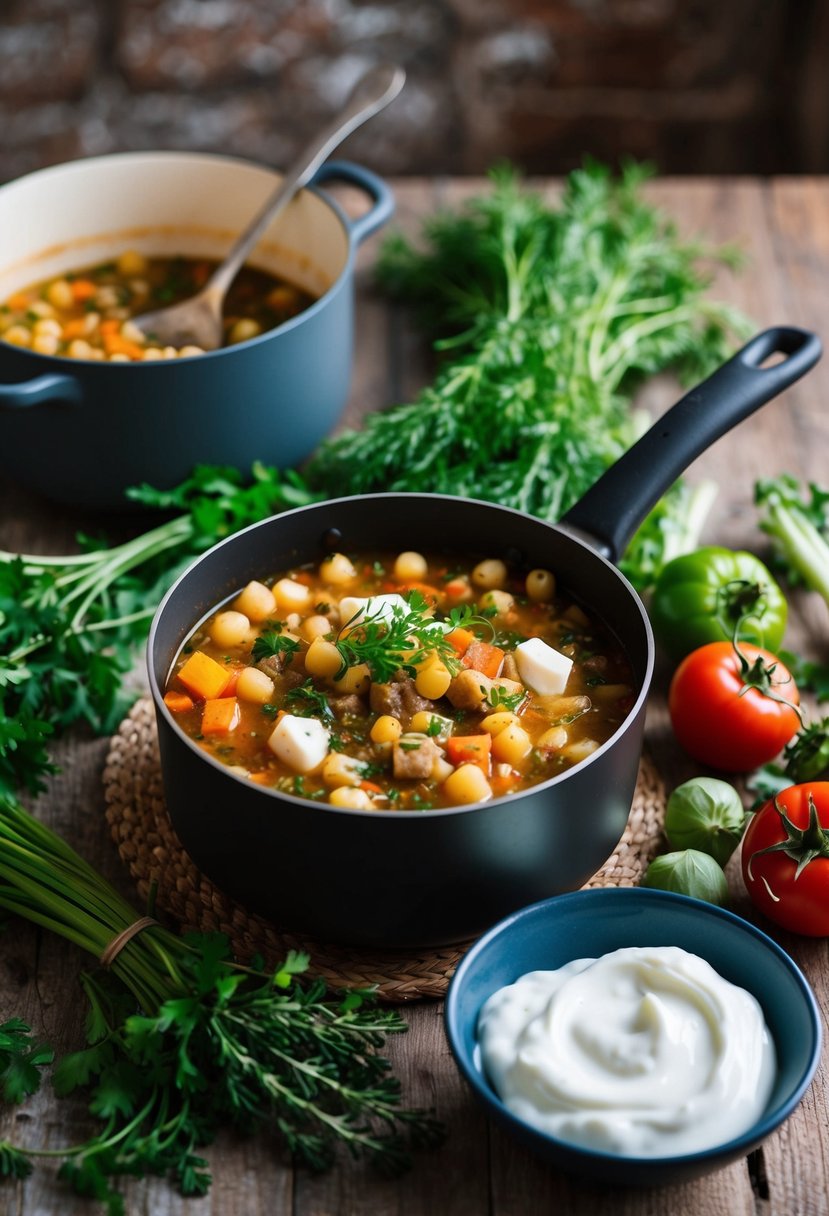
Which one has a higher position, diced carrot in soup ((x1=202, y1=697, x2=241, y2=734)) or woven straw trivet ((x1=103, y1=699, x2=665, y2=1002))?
diced carrot in soup ((x1=202, y1=697, x2=241, y2=734))

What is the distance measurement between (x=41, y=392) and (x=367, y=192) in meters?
1.19

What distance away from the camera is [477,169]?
633cm

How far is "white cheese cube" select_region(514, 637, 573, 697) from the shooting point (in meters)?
2.50

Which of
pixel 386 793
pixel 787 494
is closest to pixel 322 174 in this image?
pixel 787 494

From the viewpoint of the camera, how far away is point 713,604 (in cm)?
299

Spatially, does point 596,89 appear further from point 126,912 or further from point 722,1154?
point 722,1154

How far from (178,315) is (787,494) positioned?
5.35 feet

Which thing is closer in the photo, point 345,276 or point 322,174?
point 345,276

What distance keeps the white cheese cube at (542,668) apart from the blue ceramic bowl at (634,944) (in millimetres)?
441

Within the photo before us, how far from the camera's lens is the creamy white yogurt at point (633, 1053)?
1888 mm

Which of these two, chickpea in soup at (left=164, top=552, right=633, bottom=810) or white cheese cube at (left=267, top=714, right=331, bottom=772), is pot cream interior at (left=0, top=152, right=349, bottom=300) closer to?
chickpea in soup at (left=164, top=552, right=633, bottom=810)

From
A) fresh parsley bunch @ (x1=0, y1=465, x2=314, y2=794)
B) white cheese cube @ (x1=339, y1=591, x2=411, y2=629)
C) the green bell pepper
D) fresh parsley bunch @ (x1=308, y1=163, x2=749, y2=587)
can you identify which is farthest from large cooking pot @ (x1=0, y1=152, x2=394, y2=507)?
the green bell pepper

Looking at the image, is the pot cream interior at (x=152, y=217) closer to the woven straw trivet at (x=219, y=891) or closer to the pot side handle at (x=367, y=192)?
the pot side handle at (x=367, y=192)

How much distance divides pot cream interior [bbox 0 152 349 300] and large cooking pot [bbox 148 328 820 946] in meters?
1.18
